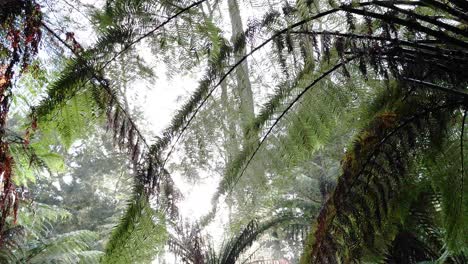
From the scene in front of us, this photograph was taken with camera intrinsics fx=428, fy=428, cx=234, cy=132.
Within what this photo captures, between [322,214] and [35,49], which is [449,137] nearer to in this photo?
[322,214]

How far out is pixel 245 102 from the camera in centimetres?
126

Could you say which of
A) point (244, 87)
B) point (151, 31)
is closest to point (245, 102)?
point (244, 87)

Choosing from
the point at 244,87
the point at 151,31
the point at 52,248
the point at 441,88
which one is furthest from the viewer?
the point at 52,248

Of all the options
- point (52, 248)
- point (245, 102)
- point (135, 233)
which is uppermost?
point (52, 248)

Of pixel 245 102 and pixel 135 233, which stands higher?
pixel 245 102

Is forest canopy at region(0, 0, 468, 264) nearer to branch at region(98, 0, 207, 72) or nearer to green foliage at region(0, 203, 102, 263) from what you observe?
branch at region(98, 0, 207, 72)

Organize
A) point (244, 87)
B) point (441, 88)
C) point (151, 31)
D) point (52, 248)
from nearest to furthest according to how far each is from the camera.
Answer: point (151, 31) → point (441, 88) → point (244, 87) → point (52, 248)

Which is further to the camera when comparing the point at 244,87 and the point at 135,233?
the point at 244,87

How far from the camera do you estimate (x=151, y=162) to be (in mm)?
898

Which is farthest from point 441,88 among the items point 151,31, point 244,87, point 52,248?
point 52,248

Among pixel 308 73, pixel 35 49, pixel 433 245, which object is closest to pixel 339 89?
pixel 308 73

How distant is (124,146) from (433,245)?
2585mm

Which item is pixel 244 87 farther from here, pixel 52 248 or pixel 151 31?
pixel 52 248

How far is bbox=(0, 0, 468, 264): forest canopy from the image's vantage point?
855 mm
